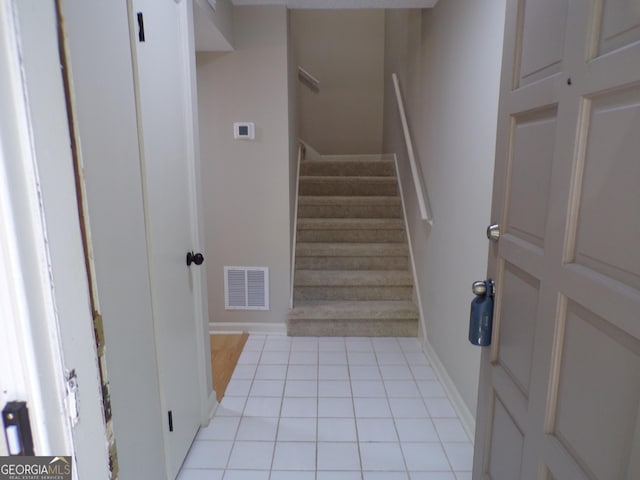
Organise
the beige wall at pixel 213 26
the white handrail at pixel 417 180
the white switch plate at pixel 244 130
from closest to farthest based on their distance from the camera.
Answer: the beige wall at pixel 213 26
the white handrail at pixel 417 180
the white switch plate at pixel 244 130

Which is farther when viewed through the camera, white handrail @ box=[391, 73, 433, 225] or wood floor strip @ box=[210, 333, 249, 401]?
white handrail @ box=[391, 73, 433, 225]

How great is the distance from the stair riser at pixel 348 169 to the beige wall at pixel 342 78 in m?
0.72

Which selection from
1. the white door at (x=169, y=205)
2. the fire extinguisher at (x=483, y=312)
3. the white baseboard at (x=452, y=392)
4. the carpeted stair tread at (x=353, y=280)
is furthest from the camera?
the carpeted stair tread at (x=353, y=280)

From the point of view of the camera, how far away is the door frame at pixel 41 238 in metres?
0.45

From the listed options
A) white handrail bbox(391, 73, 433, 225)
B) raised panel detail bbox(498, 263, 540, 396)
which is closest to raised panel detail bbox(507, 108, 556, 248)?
raised panel detail bbox(498, 263, 540, 396)

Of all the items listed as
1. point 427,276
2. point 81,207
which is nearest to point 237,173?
point 427,276

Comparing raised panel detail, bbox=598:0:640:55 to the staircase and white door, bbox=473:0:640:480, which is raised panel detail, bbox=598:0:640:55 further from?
the staircase

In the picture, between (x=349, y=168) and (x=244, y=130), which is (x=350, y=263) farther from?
(x=244, y=130)

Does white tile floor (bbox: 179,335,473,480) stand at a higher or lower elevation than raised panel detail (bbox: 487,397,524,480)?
lower

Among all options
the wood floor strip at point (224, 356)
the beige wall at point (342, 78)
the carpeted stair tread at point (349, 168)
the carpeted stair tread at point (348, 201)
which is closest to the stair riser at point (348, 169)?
the carpeted stair tread at point (349, 168)

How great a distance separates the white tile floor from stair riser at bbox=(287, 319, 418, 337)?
243 mm

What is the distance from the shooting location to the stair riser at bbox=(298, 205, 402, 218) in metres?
3.96

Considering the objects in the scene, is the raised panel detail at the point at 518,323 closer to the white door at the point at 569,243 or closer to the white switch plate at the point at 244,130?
the white door at the point at 569,243

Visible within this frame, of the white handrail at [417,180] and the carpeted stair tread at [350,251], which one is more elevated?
the white handrail at [417,180]
